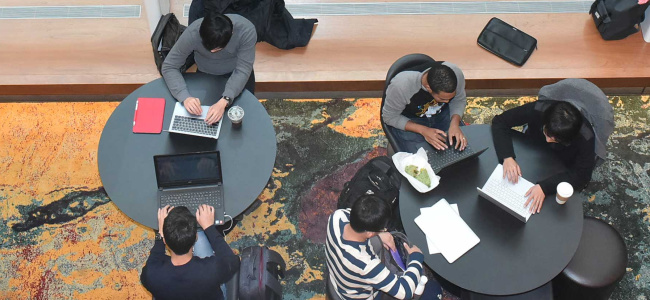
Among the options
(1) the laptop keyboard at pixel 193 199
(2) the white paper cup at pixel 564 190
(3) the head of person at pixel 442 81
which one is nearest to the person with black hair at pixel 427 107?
(3) the head of person at pixel 442 81

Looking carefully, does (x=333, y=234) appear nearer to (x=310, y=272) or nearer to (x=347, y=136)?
(x=310, y=272)

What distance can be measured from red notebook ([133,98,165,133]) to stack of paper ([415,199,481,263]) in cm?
151

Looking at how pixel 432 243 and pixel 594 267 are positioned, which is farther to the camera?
pixel 594 267

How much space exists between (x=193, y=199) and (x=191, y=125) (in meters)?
0.43

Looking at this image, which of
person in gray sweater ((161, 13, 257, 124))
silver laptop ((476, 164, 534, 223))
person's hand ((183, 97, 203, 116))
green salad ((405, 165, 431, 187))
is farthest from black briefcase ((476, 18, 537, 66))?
person's hand ((183, 97, 203, 116))

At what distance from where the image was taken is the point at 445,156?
3203 millimetres

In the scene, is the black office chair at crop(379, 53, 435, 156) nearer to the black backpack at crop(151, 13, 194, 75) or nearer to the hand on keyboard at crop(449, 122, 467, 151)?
the hand on keyboard at crop(449, 122, 467, 151)

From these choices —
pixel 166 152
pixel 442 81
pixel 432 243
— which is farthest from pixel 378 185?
pixel 166 152

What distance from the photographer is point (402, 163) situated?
3.14 metres

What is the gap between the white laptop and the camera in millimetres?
3164

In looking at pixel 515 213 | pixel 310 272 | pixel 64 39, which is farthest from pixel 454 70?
pixel 64 39

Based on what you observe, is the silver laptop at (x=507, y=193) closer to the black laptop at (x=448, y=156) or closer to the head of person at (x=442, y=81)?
the black laptop at (x=448, y=156)

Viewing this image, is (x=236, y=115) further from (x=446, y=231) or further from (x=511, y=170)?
(x=511, y=170)

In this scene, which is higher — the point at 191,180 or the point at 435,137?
the point at 435,137
